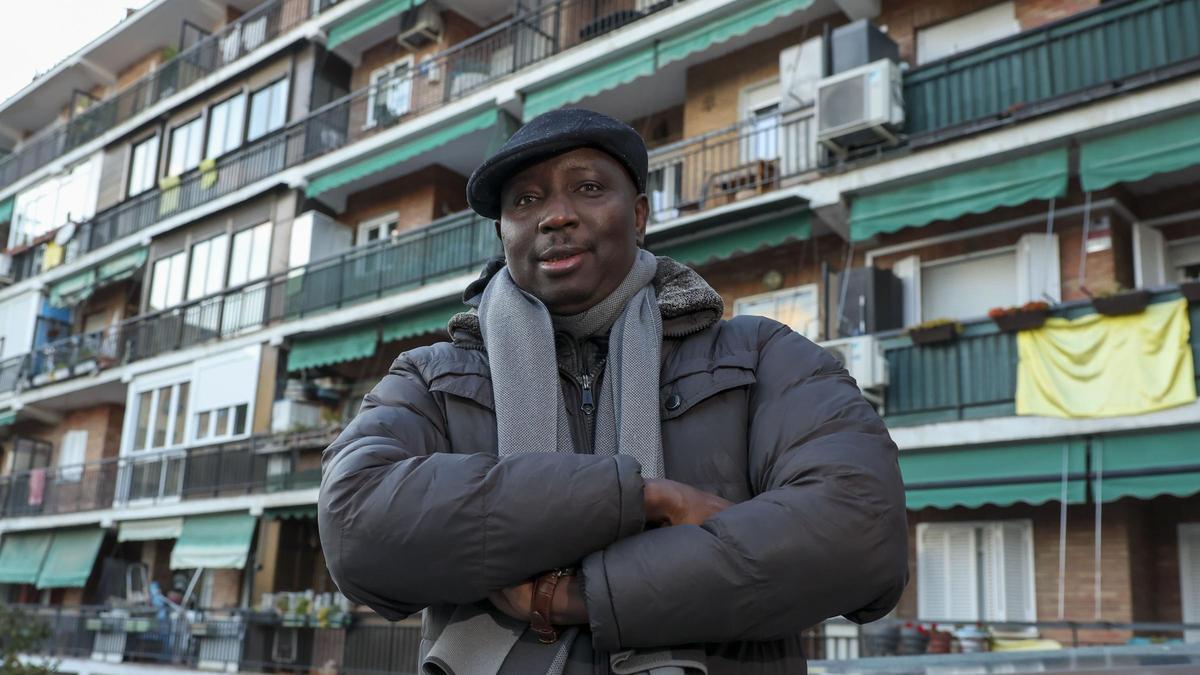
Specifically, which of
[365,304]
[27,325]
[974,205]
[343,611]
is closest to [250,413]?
[365,304]

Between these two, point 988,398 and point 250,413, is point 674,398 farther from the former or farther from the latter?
point 250,413

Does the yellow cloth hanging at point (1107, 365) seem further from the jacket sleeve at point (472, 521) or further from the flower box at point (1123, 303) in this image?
the jacket sleeve at point (472, 521)

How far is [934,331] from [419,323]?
9.52 m

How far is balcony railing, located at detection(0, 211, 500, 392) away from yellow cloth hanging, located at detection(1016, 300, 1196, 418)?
839 centimetres

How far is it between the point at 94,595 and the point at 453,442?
28.4 metres

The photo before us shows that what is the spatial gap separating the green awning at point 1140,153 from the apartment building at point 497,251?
0.12 feet

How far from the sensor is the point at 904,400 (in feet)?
42.7

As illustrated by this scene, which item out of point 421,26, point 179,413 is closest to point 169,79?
point 179,413

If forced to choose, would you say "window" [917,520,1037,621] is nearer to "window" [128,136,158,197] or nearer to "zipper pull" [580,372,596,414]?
"zipper pull" [580,372,596,414]

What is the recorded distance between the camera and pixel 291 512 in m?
20.6

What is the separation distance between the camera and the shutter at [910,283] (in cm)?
1395

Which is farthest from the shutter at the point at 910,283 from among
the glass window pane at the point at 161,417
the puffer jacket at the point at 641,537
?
the glass window pane at the point at 161,417

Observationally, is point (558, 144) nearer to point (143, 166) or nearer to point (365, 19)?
point (365, 19)

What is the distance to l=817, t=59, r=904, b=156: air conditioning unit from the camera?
13297 mm
